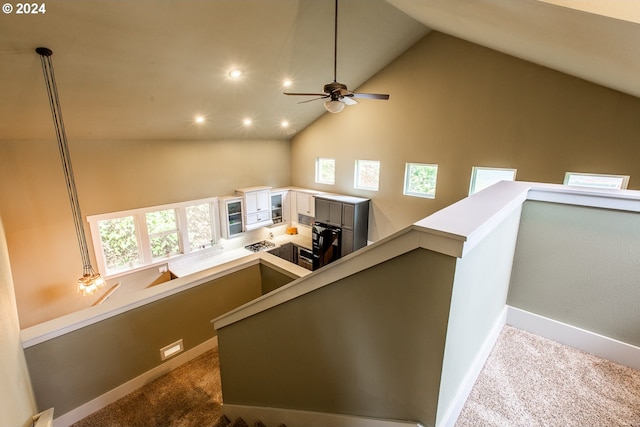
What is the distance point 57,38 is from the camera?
2.63 metres

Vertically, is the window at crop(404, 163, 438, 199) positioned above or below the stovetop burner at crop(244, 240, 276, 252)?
above

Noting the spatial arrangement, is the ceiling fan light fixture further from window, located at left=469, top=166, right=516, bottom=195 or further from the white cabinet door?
the white cabinet door

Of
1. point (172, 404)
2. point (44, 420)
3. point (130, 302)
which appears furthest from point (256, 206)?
point (44, 420)

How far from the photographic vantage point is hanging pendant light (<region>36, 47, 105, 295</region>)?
2942 mm

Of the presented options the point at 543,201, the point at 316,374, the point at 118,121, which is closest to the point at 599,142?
the point at 543,201

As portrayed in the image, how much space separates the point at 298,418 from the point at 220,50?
4023 mm

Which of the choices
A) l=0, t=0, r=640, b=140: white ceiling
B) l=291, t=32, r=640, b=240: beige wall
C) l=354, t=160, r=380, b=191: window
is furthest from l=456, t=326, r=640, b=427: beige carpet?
l=354, t=160, r=380, b=191: window

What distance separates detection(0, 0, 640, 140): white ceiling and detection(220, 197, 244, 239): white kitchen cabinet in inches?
65.0

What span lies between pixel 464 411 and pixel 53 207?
5.83 m

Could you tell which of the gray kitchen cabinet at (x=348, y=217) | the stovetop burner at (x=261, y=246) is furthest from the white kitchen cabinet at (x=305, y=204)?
the stovetop burner at (x=261, y=246)

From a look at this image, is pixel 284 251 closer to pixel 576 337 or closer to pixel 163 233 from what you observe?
pixel 163 233

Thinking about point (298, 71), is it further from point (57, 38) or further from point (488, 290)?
point (488, 290)

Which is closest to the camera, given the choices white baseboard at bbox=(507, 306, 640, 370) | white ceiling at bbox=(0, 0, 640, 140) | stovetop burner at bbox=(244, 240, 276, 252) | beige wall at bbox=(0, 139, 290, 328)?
white baseboard at bbox=(507, 306, 640, 370)

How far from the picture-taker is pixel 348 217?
6141mm
